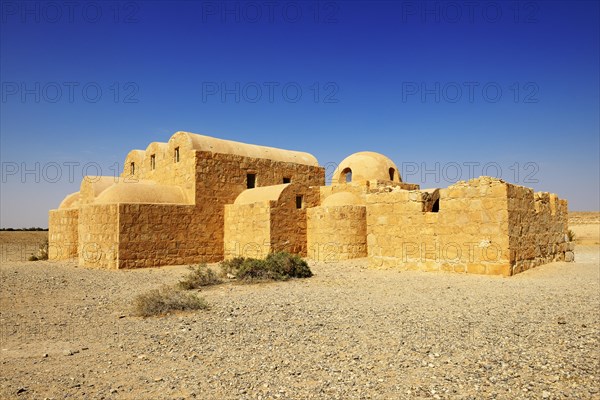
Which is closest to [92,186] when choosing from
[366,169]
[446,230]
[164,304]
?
[366,169]

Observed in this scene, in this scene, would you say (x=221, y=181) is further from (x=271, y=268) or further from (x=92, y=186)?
(x=271, y=268)

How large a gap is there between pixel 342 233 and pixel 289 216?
2090 millimetres

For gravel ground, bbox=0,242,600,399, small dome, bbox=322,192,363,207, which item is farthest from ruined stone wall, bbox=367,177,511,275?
small dome, bbox=322,192,363,207

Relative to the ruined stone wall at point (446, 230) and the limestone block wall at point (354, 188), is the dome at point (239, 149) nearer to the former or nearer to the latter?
the limestone block wall at point (354, 188)

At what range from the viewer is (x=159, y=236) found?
13891 millimetres

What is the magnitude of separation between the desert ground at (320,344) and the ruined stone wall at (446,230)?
3.91 ft

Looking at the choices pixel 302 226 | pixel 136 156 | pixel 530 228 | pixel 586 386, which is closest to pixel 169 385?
pixel 586 386

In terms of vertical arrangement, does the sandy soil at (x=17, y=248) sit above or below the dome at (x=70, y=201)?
below

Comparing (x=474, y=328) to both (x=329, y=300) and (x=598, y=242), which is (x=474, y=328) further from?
(x=598, y=242)

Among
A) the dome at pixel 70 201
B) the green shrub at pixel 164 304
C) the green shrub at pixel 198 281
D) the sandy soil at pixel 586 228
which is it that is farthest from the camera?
the sandy soil at pixel 586 228

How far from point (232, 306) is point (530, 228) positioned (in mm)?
7068

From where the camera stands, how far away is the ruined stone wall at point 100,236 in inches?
515

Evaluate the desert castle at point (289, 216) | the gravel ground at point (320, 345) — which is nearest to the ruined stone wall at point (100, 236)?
the desert castle at point (289, 216)

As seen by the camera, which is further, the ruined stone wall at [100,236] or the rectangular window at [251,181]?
the rectangular window at [251,181]
